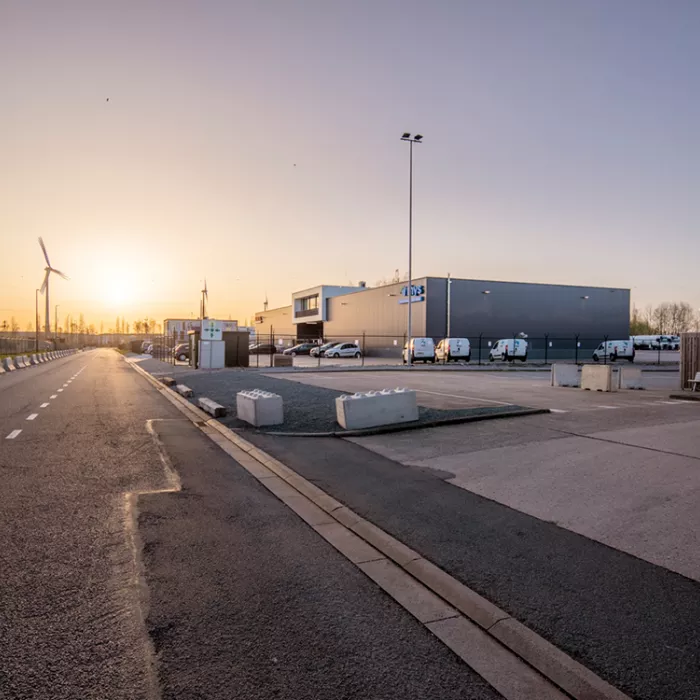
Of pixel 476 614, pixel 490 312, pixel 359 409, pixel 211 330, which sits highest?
pixel 490 312

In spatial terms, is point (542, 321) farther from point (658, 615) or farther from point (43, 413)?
point (658, 615)

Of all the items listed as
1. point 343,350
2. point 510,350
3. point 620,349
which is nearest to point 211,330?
point 343,350

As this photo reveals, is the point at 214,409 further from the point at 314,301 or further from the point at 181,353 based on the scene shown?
the point at 314,301

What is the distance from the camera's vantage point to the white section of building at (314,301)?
3031 inches

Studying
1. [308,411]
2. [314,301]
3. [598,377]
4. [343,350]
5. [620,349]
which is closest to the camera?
[308,411]

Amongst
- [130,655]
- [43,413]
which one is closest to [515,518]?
[130,655]

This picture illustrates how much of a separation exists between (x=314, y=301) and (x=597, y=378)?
2605 inches

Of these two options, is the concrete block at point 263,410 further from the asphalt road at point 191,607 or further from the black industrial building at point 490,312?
the black industrial building at point 490,312

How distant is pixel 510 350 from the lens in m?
46.5

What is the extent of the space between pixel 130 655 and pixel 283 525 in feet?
7.74

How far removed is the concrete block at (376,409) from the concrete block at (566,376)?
11584 millimetres

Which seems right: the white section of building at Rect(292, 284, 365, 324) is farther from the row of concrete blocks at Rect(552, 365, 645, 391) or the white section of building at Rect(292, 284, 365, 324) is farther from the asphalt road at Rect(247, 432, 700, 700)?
the asphalt road at Rect(247, 432, 700, 700)

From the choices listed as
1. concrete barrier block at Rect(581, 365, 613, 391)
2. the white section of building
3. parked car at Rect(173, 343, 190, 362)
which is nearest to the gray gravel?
concrete barrier block at Rect(581, 365, 613, 391)

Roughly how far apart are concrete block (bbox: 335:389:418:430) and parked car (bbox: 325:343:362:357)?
4245 centimetres
